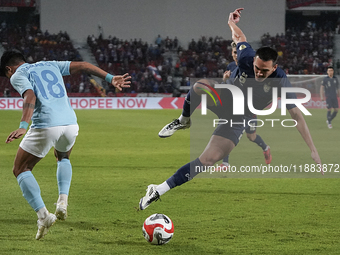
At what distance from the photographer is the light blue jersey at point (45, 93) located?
16.9 ft

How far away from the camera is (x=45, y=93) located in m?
5.23

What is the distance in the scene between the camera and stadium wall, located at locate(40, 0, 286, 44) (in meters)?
37.3

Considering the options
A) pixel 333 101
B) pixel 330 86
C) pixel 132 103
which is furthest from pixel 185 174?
pixel 132 103

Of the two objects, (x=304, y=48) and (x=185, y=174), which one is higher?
(x=304, y=48)

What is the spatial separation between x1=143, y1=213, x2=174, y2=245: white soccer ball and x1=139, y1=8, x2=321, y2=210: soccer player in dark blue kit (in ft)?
2.25

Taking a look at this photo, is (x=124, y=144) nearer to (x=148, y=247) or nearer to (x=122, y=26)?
(x=148, y=247)

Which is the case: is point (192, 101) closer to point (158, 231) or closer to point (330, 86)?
point (158, 231)

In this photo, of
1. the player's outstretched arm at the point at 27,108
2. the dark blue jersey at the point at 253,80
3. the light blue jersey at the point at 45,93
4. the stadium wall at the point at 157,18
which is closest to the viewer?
the player's outstretched arm at the point at 27,108

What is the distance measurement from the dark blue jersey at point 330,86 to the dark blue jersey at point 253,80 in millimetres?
12897

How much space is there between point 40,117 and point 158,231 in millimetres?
1719

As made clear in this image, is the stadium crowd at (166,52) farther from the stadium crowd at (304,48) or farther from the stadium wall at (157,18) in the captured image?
the stadium wall at (157,18)

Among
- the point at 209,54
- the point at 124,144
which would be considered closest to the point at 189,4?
the point at 209,54

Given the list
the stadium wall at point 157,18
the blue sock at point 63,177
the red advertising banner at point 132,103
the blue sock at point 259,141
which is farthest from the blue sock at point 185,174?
the stadium wall at point 157,18

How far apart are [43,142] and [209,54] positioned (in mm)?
31226
